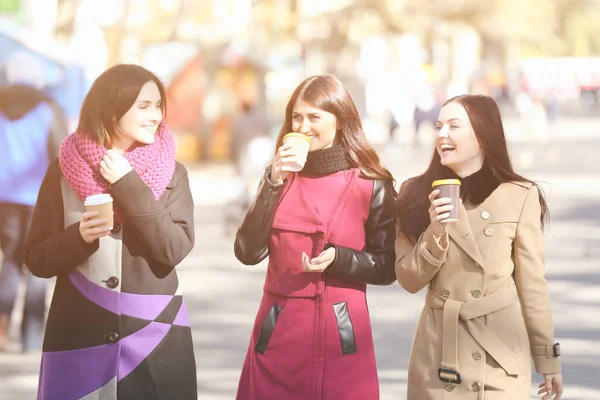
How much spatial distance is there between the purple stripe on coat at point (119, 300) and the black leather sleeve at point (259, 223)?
1.43ft

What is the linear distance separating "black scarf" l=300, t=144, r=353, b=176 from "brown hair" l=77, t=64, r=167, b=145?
72cm

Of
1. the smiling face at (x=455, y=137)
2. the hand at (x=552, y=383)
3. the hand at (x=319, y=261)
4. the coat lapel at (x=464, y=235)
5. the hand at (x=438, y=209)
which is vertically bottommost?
the hand at (x=552, y=383)

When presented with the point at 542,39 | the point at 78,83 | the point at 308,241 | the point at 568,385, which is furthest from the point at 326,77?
the point at 542,39

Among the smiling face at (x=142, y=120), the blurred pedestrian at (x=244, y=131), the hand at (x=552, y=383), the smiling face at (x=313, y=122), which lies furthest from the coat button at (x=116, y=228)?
the blurred pedestrian at (x=244, y=131)

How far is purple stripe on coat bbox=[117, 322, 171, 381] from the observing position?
153 inches

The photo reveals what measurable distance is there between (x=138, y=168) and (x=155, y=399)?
0.78 m

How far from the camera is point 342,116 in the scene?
166 inches

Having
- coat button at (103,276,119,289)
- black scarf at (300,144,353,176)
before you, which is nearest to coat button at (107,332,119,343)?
coat button at (103,276,119,289)

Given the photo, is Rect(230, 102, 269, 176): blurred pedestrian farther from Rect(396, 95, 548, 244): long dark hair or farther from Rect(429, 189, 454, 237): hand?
Rect(429, 189, 454, 237): hand

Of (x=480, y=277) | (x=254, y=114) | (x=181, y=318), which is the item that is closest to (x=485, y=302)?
(x=480, y=277)

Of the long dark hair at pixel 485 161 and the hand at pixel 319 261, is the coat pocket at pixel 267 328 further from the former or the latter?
the long dark hair at pixel 485 161

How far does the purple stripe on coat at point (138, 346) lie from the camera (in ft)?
12.7

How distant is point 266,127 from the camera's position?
15.5m

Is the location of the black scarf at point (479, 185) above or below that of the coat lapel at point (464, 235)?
above
